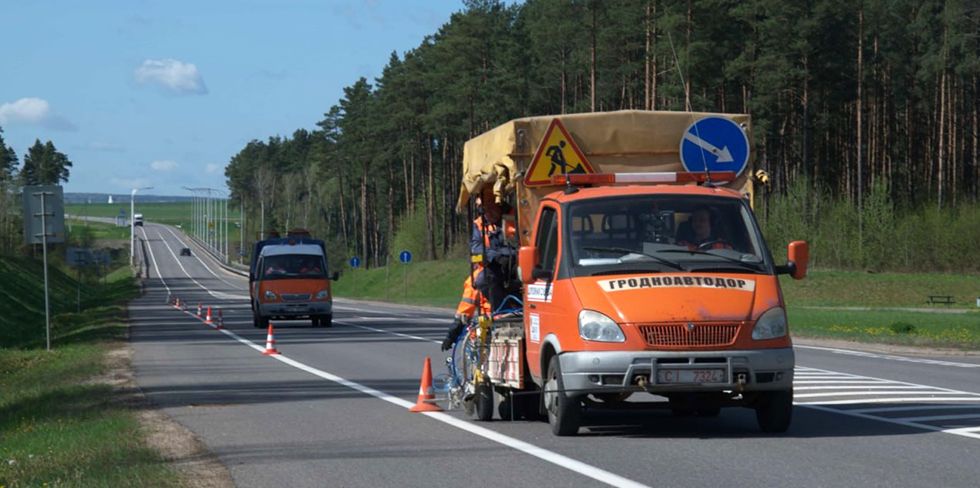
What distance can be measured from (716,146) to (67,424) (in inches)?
298

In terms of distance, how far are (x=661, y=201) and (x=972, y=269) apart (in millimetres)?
62513

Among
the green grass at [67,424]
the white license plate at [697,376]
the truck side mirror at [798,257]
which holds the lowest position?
the green grass at [67,424]

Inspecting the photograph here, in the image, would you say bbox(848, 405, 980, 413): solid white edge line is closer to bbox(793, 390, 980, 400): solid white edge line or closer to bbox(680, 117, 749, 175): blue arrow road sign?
bbox(793, 390, 980, 400): solid white edge line

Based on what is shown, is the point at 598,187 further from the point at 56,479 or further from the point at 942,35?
the point at 942,35

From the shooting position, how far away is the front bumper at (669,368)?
38.7 ft

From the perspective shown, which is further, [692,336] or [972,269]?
[972,269]

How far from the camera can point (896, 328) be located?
122 ft

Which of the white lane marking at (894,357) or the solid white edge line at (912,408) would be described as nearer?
the solid white edge line at (912,408)

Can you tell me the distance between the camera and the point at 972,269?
7144cm

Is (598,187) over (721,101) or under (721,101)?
under

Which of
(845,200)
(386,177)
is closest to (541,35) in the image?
(845,200)

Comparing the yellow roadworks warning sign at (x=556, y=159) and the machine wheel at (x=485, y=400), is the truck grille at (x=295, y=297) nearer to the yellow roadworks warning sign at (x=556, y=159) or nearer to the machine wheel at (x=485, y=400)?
the machine wheel at (x=485, y=400)

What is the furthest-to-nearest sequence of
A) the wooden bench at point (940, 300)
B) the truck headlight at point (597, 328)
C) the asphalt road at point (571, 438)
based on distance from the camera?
the wooden bench at point (940, 300) < the truck headlight at point (597, 328) < the asphalt road at point (571, 438)

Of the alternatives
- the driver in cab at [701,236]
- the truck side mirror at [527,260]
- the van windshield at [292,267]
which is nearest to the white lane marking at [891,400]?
the driver in cab at [701,236]
